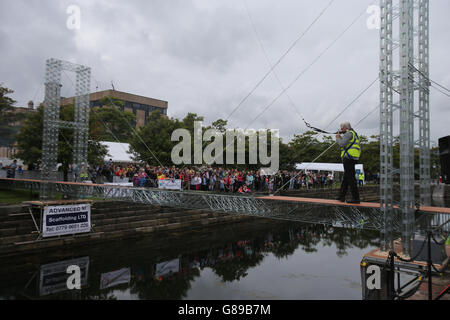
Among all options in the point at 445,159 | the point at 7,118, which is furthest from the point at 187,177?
the point at 7,118

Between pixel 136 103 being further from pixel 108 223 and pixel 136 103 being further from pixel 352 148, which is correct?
pixel 352 148

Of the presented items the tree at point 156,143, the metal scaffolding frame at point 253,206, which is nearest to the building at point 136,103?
the tree at point 156,143

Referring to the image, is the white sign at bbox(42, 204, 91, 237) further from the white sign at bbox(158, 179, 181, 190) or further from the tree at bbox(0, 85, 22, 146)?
the tree at bbox(0, 85, 22, 146)

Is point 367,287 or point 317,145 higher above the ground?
point 317,145

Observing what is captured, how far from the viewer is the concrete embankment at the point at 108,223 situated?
1262 centimetres

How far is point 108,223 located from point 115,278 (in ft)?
17.3

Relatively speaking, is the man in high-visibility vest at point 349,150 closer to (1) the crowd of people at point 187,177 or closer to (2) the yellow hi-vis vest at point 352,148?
(2) the yellow hi-vis vest at point 352,148

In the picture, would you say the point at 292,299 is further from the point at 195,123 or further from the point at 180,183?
the point at 195,123

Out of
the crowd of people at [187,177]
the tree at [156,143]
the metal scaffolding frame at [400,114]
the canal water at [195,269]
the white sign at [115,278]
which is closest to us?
the metal scaffolding frame at [400,114]

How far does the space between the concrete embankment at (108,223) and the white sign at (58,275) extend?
1743mm

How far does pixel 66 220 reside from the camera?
14.0 metres
